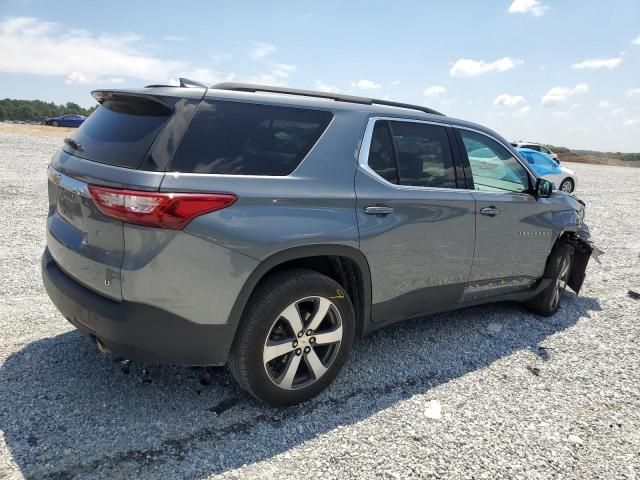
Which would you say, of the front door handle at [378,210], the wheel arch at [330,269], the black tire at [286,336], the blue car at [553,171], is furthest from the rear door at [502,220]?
the blue car at [553,171]

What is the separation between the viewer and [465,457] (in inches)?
104

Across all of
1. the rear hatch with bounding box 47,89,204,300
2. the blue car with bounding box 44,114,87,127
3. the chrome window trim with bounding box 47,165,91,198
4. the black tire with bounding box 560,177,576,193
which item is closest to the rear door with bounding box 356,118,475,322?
the rear hatch with bounding box 47,89,204,300

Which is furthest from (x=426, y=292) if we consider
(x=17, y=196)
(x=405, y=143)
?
(x=17, y=196)

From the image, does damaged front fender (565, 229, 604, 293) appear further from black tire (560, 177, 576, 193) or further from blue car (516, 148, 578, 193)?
black tire (560, 177, 576, 193)

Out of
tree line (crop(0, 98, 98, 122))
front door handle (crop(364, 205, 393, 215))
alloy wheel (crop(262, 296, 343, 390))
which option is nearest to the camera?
alloy wheel (crop(262, 296, 343, 390))

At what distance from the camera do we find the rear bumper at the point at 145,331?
243cm

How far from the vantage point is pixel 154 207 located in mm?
2309

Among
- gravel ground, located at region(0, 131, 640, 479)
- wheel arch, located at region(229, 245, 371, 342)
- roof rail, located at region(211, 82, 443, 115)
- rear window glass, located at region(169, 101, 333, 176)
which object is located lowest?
gravel ground, located at region(0, 131, 640, 479)

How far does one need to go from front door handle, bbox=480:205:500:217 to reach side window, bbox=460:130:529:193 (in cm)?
16

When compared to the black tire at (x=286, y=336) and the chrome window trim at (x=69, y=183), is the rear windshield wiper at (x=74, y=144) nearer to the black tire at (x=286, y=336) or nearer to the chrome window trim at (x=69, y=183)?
the chrome window trim at (x=69, y=183)

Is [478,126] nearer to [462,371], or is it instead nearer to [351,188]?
[351,188]

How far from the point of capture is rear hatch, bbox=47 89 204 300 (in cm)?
240

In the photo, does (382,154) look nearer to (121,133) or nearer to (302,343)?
Result: (302,343)

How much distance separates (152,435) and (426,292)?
206 cm
